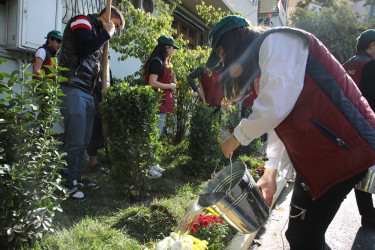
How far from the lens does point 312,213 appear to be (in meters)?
1.70

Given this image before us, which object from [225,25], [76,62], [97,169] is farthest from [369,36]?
[97,169]

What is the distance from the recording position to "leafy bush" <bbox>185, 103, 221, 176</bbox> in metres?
4.59

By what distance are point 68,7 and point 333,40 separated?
27.8 meters

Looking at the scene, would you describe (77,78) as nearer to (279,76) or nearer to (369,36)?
(279,76)

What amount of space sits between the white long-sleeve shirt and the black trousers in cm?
48

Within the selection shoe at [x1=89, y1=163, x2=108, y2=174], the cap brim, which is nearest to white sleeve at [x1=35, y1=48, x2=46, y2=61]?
shoe at [x1=89, y1=163, x2=108, y2=174]

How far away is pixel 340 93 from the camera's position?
1.53 meters

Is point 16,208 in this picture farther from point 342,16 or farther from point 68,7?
point 342,16

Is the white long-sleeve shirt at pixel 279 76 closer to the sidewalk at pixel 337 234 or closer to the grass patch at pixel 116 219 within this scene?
the grass patch at pixel 116 219

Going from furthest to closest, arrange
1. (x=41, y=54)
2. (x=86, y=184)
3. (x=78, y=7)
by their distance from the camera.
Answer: (x=78, y=7), (x=41, y=54), (x=86, y=184)

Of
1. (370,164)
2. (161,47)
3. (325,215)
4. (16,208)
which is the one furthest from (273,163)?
(161,47)

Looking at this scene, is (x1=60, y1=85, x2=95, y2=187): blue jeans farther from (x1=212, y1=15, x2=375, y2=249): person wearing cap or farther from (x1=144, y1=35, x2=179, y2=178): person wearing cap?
(x1=212, y1=15, x2=375, y2=249): person wearing cap

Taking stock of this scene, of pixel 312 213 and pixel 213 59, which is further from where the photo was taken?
pixel 213 59

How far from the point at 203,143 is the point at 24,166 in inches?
121
